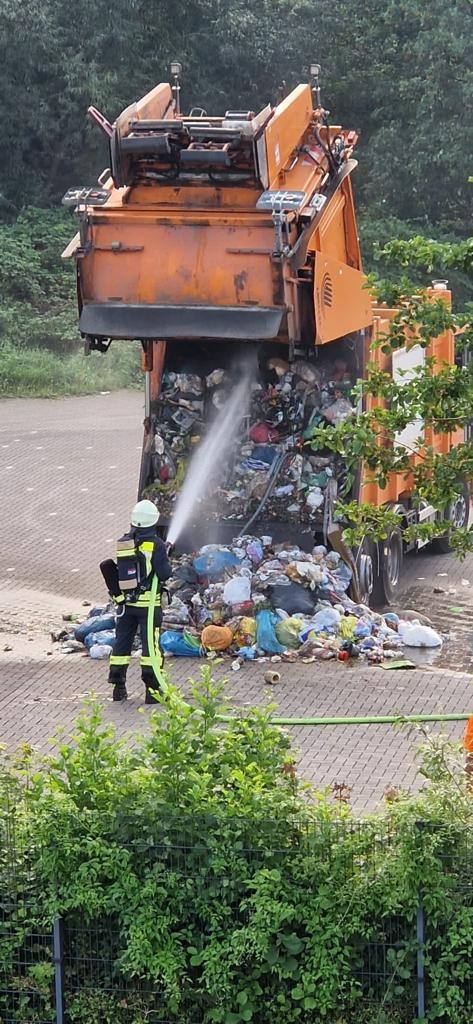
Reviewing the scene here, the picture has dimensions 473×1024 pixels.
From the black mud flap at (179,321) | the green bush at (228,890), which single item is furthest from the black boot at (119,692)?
the green bush at (228,890)

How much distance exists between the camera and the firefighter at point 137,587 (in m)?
11.2

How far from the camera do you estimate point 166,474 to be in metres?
13.7

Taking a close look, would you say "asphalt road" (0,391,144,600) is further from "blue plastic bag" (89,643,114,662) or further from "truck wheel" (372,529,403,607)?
"truck wheel" (372,529,403,607)

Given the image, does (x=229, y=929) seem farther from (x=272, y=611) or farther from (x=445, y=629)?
(x=445, y=629)

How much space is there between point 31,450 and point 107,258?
8609mm

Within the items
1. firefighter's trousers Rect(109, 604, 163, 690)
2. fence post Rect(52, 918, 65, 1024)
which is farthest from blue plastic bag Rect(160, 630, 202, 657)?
fence post Rect(52, 918, 65, 1024)

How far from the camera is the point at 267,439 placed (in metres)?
13.6

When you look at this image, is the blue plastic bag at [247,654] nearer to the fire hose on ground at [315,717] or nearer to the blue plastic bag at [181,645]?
the blue plastic bag at [181,645]

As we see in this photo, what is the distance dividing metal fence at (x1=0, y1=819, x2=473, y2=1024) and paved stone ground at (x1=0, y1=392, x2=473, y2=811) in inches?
44.0

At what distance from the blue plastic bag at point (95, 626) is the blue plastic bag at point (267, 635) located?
1.16m

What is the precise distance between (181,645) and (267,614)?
2.26ft

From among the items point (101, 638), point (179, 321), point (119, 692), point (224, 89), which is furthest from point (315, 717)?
point (224, 89)

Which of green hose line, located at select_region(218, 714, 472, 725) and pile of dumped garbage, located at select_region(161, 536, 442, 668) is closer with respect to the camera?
green hose line, located at select_region(218, 714, 472, 725)

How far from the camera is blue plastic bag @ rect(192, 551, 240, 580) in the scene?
1288 centimetres
